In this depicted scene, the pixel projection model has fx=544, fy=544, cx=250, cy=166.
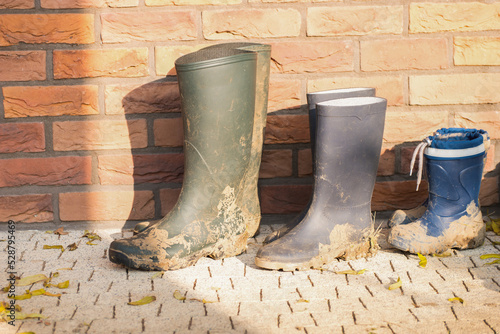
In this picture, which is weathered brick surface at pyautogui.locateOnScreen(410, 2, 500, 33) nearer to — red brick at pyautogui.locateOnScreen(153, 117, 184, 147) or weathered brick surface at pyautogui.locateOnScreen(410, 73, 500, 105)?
weathered brick surface at pyautogui.locateOnScreen(410, 73, 500, 105)

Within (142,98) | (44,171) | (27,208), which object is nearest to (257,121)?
(142,98)

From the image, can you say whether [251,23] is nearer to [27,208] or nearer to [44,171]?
[44,171]

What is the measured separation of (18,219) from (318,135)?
1.24m

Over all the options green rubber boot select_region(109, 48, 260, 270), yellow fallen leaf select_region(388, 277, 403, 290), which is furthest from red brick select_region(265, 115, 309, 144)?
yellow fallen leaf select_region(388, 277, 403, 290)

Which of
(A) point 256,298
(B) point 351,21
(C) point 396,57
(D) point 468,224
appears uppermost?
(B) point 351,21

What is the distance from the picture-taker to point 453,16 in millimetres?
2100

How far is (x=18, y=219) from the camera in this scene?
2.15m

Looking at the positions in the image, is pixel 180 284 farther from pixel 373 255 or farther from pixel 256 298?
pixel 373 255

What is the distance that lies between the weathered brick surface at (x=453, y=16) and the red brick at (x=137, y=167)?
1061 mm

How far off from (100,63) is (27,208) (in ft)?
2.10

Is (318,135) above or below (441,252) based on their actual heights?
above

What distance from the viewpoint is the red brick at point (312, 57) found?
2.10 metres

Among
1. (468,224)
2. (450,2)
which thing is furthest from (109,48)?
(468,224)

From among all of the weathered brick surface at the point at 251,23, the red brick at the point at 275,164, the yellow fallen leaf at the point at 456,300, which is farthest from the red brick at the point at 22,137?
the yellow fallen leaf at the point at 456,300
